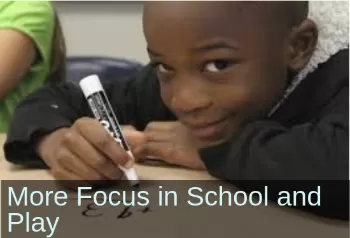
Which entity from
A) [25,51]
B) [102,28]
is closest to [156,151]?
[25,51]

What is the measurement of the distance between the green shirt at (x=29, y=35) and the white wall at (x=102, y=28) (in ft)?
1.94

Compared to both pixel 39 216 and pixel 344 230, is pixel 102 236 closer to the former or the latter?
pixel 39 216

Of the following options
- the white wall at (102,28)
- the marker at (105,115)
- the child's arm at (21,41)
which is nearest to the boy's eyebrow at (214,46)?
the marker at (105,115)

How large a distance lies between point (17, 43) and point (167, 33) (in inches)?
16.5

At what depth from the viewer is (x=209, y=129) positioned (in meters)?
0.68

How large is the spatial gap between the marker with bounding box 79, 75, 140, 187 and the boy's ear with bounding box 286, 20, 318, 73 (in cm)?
17

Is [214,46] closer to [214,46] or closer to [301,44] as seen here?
[214,46]

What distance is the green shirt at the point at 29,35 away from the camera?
1.01 meters

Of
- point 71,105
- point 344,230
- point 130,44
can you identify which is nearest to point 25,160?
point 71,105

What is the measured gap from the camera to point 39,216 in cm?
59

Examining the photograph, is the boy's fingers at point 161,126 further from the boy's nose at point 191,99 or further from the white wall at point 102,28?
the white wall at point 102,28

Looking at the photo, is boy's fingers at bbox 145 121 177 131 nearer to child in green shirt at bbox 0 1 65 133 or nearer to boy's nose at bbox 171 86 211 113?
boy's nose at bbox 171 86 211 113

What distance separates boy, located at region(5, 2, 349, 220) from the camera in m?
0.61

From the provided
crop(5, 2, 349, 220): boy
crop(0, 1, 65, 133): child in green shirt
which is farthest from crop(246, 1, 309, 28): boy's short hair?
crop(0, 1, 65, 133): child in green shirt
